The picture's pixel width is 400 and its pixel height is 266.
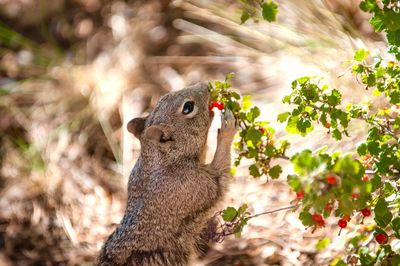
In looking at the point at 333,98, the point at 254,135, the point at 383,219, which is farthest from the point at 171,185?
the point at 383,219

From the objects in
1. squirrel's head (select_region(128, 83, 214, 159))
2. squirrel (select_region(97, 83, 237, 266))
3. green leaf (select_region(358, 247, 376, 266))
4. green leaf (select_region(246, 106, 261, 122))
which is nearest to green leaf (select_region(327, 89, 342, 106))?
green leaf (select_region(246, 106, 261, 122))

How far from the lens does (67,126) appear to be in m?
5.23

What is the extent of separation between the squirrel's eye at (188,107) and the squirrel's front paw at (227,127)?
201mm

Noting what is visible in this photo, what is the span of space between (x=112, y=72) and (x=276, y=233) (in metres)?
2.53

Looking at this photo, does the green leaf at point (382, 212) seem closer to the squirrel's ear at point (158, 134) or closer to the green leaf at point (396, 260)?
the green leaf at point (396, 260)

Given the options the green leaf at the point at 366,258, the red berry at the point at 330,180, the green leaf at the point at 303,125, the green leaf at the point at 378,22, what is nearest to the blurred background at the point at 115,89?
the green leaf at the point at 303,125

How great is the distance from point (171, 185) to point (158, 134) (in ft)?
0.96

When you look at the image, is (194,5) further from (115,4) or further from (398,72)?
(398,72)

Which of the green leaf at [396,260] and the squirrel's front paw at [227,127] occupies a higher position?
the green leaf at [396,260]

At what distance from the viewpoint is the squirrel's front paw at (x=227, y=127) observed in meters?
3.00

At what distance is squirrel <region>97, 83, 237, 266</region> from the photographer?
313 cm

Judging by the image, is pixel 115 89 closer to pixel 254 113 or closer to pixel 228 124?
pixel 228 124

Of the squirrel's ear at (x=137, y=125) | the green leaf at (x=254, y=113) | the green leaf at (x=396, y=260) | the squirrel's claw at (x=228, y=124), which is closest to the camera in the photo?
the green leaf at (x=396, y=260)

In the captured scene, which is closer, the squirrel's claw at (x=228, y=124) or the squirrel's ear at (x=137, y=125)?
the squirrel's claw at (x=228, y=124)
